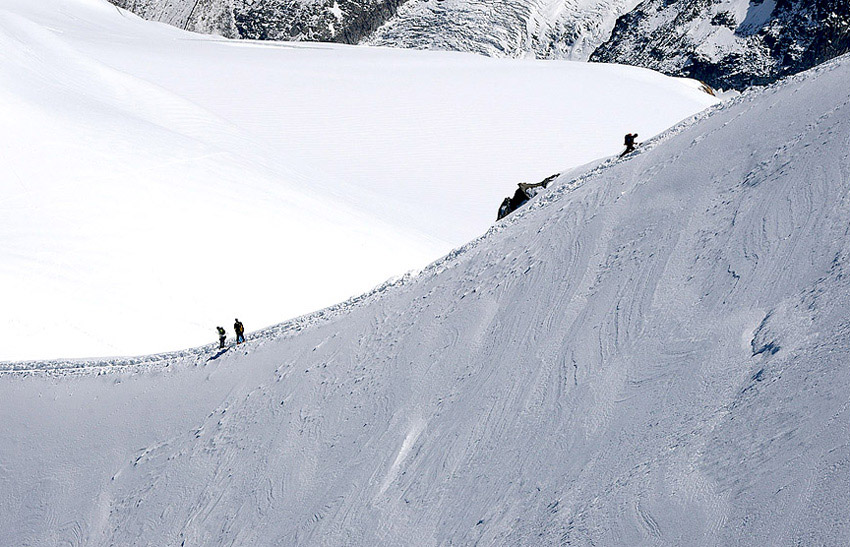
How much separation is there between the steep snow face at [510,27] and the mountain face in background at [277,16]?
3.43 m

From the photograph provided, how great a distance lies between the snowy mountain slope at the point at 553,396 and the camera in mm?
7574

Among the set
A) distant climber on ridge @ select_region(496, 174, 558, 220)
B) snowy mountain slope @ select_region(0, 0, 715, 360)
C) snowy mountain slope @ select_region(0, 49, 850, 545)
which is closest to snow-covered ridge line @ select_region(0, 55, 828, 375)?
snowy mountain slope @ select_region(0, 49, 850, 545)

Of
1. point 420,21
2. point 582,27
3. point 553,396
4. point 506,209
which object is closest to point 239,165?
point 506,209

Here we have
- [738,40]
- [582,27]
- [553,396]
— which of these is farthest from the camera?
[582,27]

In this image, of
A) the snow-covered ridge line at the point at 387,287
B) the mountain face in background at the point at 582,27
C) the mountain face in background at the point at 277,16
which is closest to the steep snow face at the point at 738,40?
the mountain face in background at the point at 582,27

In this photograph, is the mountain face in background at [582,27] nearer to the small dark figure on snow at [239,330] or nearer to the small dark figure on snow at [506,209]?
the small dark figure on snow at [506,209]

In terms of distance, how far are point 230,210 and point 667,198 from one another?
15436mm

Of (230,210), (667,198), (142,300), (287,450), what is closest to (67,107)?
(230,210)

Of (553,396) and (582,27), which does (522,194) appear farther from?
(582,27)

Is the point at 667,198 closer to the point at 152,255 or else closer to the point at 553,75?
the point at 152,255

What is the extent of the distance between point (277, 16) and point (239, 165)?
3385 inches

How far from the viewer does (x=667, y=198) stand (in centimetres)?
1122

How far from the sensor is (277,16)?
10775cm

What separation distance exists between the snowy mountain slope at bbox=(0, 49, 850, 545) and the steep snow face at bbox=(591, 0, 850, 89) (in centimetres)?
8252
